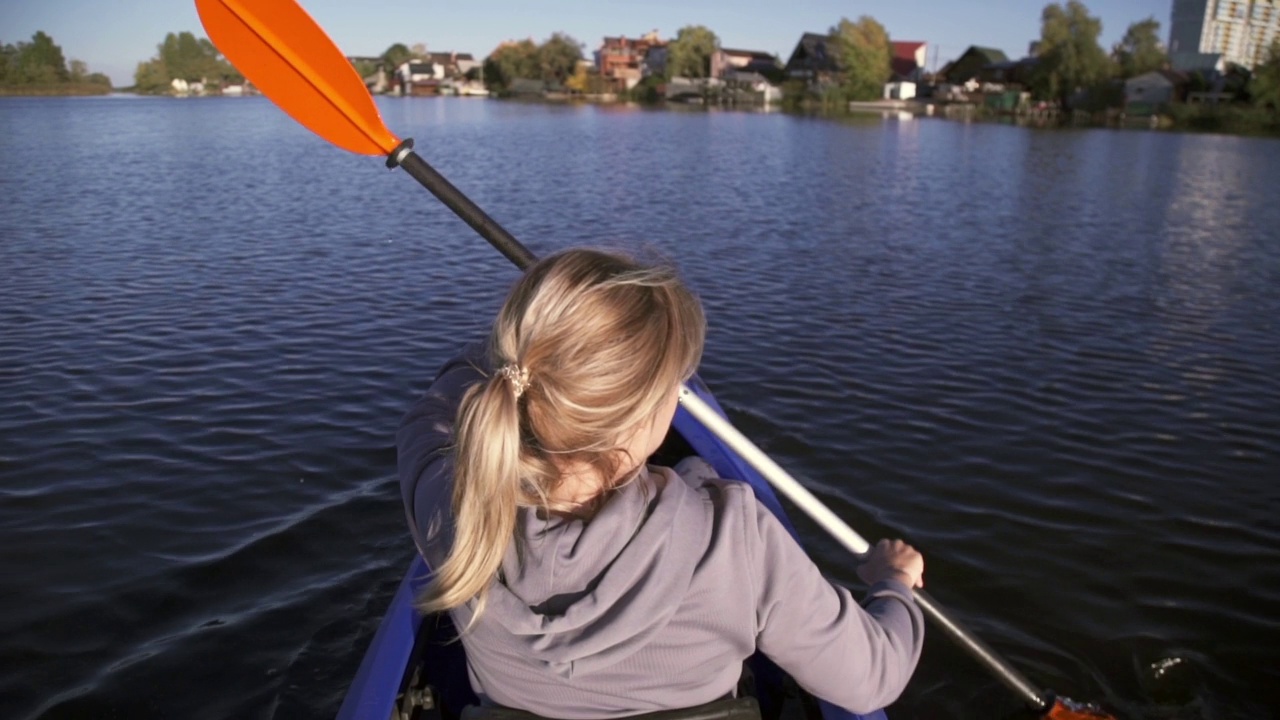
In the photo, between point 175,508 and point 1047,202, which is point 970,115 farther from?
point 175,508

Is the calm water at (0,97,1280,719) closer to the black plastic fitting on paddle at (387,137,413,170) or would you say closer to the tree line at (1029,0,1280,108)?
the black plastic fitting on paddle at (387,137,413,170)

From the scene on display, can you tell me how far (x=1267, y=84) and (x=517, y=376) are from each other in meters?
57.3

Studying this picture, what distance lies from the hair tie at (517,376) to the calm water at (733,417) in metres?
2.47

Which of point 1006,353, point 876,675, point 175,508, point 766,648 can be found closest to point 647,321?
point 766,648

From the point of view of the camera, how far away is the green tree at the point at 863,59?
77062 millimetres

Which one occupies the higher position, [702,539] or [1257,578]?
[702,539]

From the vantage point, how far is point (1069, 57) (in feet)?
203

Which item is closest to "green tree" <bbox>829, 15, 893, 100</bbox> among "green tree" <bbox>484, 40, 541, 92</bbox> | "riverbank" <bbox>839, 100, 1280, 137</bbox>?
"riverbank" <bbox>839, 100, 1280, 137</bbox>

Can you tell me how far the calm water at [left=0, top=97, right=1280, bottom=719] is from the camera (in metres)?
3.69

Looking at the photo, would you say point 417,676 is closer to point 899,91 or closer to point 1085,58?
point 1085,58

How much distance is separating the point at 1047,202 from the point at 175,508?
15887 mm

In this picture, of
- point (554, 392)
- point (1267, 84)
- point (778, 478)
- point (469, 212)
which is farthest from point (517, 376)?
point (1267, 84)

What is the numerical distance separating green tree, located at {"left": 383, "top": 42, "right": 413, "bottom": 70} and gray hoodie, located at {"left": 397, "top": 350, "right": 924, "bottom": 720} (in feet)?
467

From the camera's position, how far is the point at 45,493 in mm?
4734
